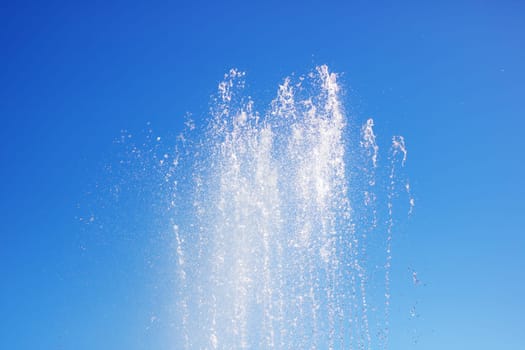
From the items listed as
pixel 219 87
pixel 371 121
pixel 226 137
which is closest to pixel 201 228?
pixel 226 137

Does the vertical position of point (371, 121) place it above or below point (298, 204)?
above

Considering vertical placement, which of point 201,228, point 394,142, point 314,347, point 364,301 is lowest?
point 314,347

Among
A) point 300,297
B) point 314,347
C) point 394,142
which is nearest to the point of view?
point 314,347

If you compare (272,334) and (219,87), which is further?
(219,87)

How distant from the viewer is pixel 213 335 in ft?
83.6

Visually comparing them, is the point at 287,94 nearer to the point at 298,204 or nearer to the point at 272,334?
the point at 298,204

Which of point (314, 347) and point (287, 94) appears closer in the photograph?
point (314, 347)

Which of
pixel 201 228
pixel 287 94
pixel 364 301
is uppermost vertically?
pixel 287 94

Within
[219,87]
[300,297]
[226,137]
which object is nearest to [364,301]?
[300,297]

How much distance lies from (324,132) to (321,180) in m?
2.25

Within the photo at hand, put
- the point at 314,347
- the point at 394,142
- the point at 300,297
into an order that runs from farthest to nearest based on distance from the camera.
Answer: the point at 394,142 → the point at 300,297 → the point at 314,347

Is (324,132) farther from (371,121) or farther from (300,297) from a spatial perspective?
(300,297)

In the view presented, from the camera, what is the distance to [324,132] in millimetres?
26625

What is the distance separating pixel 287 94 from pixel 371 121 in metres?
4.05
